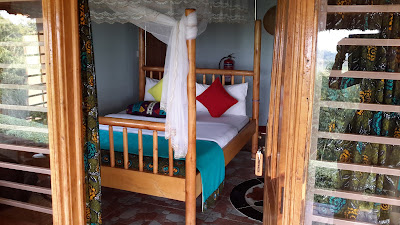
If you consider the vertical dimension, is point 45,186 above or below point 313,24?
below

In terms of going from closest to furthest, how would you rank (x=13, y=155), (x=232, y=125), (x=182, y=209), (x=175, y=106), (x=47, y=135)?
(x=47, y=135) < (x=13, y=155) < (x=175, y=106) < (x=182, y=209) < (x=232, y=125)

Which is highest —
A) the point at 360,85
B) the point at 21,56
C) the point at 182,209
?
the point at 21,56

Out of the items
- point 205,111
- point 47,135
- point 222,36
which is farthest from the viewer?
point 222,36

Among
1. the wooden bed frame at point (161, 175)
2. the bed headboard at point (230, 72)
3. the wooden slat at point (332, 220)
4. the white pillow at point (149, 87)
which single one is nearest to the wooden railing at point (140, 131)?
the wooden bed frame at point (161, 175)

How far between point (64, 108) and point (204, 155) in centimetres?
156

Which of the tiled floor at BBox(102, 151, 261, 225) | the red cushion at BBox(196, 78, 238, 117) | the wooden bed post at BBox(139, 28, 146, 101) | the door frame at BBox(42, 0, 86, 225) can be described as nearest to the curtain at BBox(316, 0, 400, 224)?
the door frame at BBox(42, 0, 86, 225)

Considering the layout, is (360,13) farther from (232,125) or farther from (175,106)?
→ (232,125)

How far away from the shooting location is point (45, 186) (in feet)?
6.46

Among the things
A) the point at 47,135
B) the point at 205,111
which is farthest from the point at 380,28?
the point at 205,111

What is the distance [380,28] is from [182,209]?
8.68 feet

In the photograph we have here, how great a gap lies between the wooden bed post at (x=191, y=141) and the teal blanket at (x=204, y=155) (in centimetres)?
18

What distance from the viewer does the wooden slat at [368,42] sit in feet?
3.64

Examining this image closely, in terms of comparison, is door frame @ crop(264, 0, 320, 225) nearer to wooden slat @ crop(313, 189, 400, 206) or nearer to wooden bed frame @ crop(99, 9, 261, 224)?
wooden slat @ crop(313, 189, 400, 206)

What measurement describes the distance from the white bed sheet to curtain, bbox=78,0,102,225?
1.60 meters
